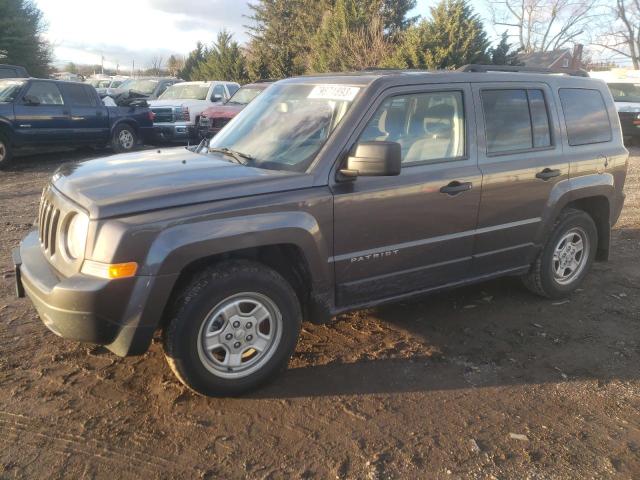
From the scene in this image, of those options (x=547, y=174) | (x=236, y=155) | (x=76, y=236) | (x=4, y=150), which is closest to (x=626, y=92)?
(x=547, y=174)

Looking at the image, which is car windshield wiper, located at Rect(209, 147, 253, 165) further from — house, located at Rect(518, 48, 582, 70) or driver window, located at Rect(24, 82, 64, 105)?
house, located at Rect(518, 48, 582, 70)

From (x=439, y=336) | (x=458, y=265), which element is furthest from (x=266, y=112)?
(x=439, y=336)

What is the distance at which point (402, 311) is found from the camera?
4676mm

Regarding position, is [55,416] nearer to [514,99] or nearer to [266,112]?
[266,112]

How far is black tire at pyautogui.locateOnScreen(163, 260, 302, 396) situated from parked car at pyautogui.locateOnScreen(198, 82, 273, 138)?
10969 millimetres

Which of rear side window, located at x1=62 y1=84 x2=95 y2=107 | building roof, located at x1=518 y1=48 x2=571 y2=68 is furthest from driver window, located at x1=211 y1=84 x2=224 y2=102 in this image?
building roof, located at x1=518 y1=48 x2=571 y2=68

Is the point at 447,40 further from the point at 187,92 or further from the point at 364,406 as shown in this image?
the point at 364,406

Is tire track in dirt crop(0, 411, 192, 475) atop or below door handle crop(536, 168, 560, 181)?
below

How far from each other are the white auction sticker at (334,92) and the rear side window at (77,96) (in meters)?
10.00

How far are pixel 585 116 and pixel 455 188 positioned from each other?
177 cm

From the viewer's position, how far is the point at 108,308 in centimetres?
289

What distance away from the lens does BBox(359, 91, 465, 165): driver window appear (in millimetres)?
3756

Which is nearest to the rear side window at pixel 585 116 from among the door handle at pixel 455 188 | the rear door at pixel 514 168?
the rear door at pixel 514 168

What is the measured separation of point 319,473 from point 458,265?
1974 mm
